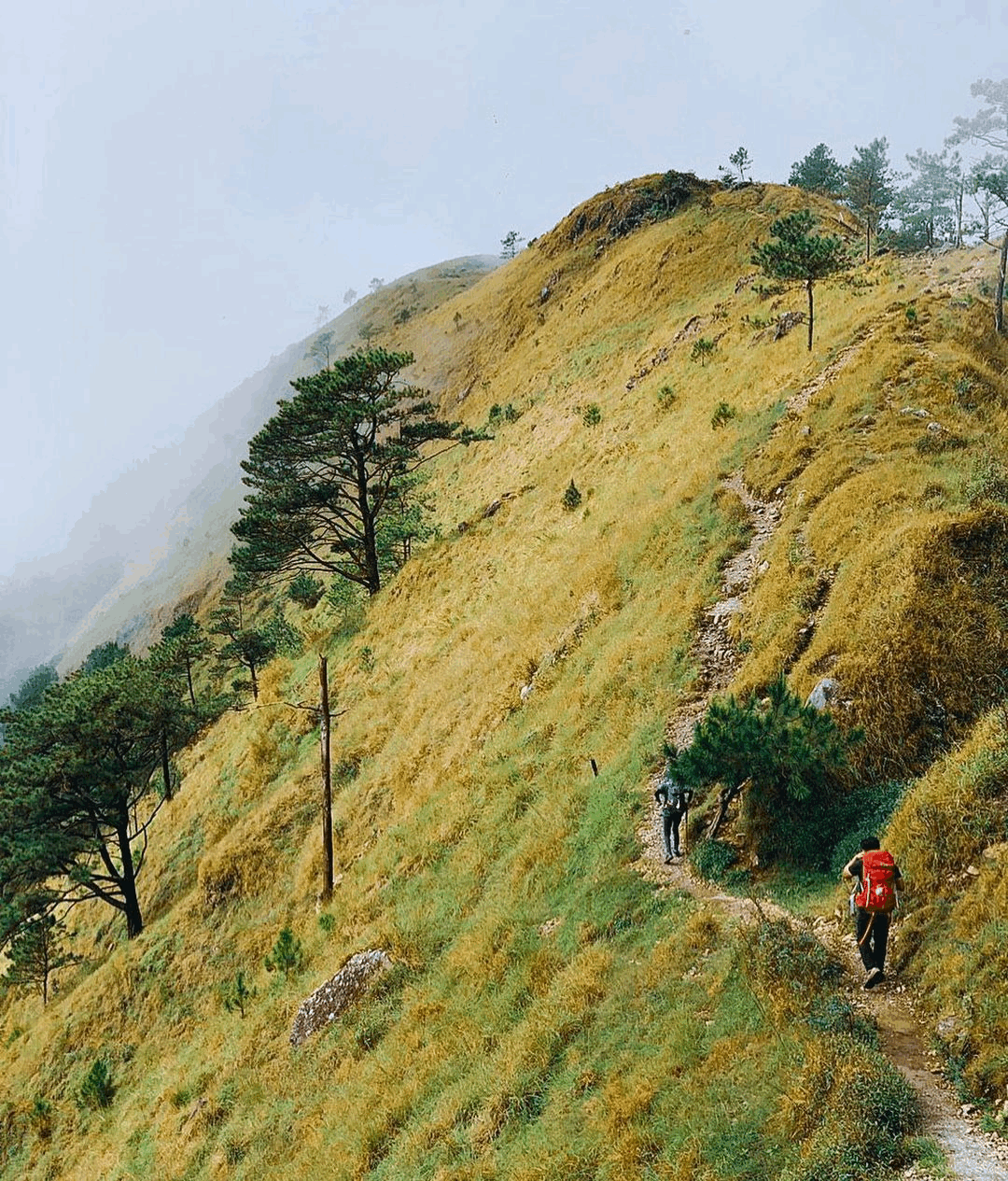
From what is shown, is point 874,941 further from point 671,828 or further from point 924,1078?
point 671,828

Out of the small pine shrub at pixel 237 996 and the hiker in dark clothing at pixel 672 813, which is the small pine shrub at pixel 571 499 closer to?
the hiker in dark clothing at pixel 672 813

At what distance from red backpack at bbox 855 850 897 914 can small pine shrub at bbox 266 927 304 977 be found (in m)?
13.5

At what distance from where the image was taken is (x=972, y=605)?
1147cm

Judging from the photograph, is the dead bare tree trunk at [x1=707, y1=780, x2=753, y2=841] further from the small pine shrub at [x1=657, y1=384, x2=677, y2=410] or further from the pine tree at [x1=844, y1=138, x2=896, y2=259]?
the pine tree at [x1=844, y1=138, x2=896, y2=259]

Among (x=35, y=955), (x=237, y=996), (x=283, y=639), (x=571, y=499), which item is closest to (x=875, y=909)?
(x=237, y=996)

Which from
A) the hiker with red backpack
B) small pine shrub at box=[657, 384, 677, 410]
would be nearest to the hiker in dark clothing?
the hiker with red backpack

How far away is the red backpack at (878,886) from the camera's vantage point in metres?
7.45

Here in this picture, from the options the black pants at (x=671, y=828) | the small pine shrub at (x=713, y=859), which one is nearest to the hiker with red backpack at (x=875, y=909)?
the small pine shrub at (x=713, y=859)

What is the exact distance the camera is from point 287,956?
55.7 feet

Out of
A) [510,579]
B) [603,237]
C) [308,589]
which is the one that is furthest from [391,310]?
[510,579]

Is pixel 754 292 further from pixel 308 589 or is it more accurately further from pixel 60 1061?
pixel 60 1061

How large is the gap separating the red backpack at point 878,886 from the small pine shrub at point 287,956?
1351cm

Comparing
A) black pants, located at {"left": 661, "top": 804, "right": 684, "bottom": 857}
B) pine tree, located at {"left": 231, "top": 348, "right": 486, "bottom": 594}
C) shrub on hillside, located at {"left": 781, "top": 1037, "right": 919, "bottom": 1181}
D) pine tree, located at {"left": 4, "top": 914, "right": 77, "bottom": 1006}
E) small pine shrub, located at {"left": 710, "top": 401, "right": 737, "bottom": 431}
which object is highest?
pine tree, located at {"left": 231, "top": 348, "right": 486, "bottom": 594}

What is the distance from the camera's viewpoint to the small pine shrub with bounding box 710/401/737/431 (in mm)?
25797
